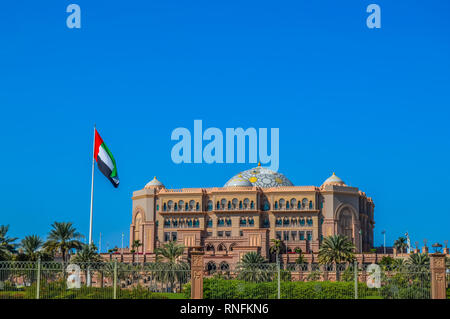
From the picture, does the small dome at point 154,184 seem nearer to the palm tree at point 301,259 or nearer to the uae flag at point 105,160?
the palm tree at point 301,259

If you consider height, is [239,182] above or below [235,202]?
above

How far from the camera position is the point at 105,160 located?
2074 inches

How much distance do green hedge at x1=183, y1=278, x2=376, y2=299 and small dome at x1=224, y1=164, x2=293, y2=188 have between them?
56898 millimetres

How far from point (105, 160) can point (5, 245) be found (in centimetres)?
1335

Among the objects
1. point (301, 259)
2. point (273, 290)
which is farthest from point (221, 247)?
point (273, 290)

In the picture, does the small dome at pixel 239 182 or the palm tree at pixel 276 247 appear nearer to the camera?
the palm tree at pixel 276 247

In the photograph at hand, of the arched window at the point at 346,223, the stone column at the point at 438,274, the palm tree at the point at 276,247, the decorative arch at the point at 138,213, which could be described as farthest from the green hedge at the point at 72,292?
the decorative arch at the point at 138,213

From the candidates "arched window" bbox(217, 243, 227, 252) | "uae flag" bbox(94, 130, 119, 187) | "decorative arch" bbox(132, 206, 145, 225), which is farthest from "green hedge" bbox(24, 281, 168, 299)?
"decorative arch" bbox(132, 206, 145, 225)

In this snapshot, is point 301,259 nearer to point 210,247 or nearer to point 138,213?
point 210,247

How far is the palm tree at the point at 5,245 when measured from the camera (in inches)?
2181

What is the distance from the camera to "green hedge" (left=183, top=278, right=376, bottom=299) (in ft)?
112

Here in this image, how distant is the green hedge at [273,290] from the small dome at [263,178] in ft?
187

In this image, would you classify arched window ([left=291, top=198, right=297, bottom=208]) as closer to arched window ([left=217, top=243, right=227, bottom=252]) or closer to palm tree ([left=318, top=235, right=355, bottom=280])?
arched window ([left=217, top=243, right=227, bottom=252])
